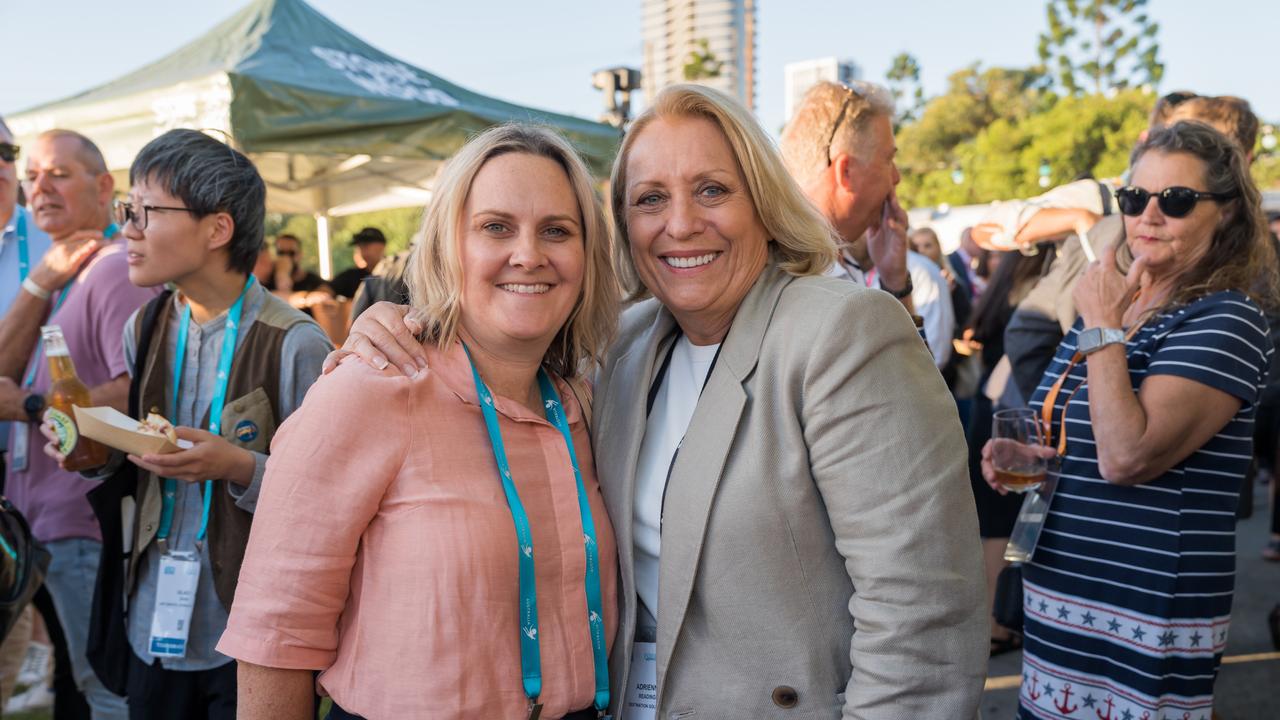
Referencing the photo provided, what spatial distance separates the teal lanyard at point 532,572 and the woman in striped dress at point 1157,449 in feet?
4.88

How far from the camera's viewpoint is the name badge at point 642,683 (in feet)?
6.16

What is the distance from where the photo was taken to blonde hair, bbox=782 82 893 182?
3.06 m

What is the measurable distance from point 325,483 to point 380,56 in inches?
254

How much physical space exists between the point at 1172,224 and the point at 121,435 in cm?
294

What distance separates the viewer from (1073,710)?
2502mm

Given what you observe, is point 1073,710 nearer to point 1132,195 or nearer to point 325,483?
point 1132,195

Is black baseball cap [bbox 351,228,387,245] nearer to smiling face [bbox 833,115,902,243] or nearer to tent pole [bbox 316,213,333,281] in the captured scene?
tent pole [bbox 316,213,333,281]

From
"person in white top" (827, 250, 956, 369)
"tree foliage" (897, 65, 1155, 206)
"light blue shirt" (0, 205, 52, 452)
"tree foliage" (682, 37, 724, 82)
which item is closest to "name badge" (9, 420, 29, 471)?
"light blue shirt" (0, 205, 52, 452)

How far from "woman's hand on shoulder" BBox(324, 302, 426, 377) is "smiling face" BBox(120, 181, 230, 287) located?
94cm

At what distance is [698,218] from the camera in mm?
1930

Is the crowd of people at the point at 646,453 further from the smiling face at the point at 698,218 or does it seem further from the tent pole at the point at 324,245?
the tent pole at the point at 324,245

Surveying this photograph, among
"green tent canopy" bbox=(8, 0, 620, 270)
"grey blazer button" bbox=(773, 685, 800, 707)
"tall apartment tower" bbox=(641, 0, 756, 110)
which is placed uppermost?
"tall apartment tower" bbox=(641, 0, 756, 110)

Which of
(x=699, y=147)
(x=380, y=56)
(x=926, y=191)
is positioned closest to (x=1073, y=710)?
(x=699, y=147)

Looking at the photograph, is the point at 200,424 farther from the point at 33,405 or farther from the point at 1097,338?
the point at 1097,338
